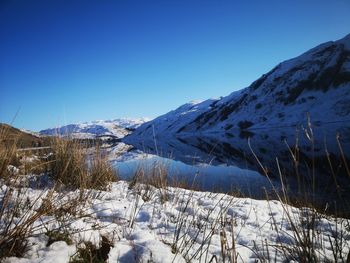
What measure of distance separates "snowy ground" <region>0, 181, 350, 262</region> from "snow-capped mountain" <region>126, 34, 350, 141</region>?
146 feet

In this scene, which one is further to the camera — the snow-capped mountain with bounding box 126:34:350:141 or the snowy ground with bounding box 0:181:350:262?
the snow-capped mountain with bounding box 126:34:350:141

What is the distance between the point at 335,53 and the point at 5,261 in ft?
272

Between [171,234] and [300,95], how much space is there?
66.8 metres

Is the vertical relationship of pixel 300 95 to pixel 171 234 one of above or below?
above

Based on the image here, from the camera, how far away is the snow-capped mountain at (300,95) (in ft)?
165

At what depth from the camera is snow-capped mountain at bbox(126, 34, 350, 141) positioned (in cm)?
5041

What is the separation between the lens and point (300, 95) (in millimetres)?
63000

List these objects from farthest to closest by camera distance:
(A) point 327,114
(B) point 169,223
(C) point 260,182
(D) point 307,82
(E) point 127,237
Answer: (D) point 307,82
(A) point 327,114
(C) point 260,182
(B) point 169,223
(E) point 127,237

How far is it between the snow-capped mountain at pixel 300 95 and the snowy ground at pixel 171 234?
44411 mm

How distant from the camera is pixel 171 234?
125 inches

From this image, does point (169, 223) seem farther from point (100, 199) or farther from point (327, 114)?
point (327, 114)

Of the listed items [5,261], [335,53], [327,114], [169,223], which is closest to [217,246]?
[169,223]

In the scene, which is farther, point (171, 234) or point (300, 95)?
point (300, 95)

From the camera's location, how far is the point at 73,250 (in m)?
2.26
